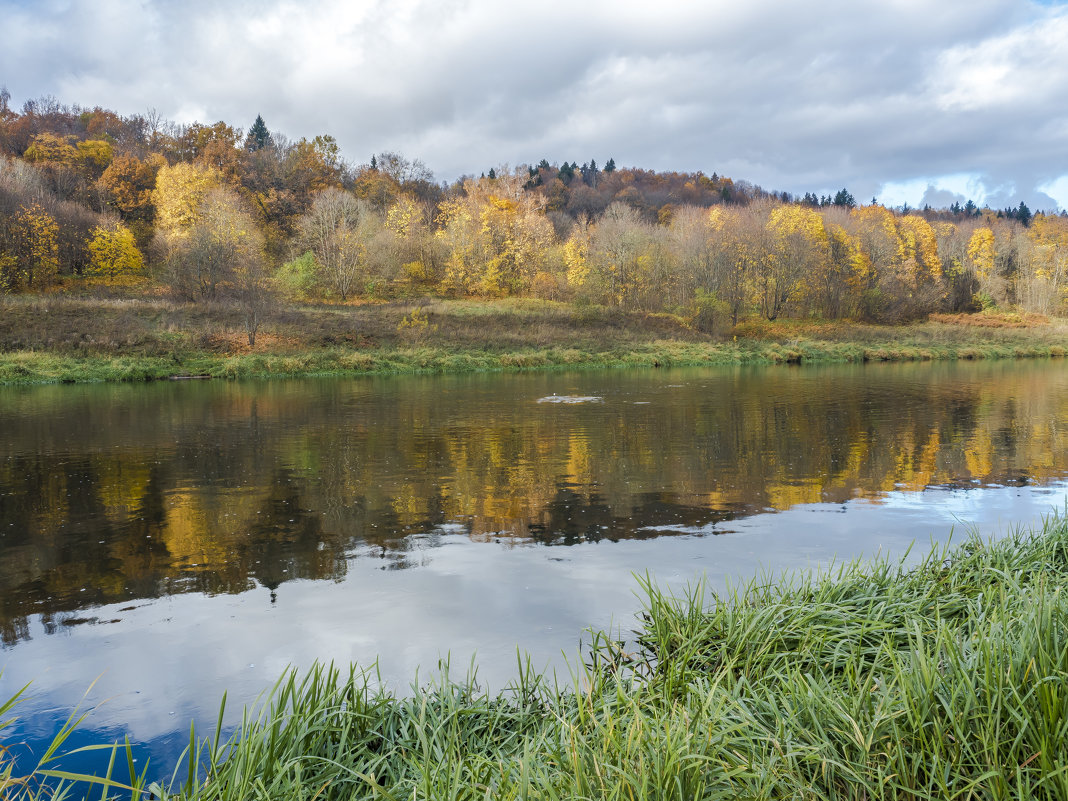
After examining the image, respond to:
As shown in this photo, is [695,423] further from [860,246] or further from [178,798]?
[860,246]

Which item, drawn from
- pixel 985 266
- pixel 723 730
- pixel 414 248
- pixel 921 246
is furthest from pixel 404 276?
pixel 723 730

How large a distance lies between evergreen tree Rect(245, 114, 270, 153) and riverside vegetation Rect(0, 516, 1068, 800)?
118 m

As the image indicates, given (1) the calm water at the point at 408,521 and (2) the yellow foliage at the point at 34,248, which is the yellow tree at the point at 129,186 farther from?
(1) the calm water at the point at 408,521

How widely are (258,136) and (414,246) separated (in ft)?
192

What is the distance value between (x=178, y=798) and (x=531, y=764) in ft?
5.59

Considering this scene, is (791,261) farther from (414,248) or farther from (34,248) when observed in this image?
(34,248)

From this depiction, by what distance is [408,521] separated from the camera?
10.2 m

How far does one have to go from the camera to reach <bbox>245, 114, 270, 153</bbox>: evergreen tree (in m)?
110

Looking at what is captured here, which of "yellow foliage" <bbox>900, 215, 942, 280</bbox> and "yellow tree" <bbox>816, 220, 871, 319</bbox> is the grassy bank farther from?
"yellow foliage" <bbox>900, 215, 942, 280</bbox>

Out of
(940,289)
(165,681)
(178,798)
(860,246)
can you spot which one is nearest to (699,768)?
(178,798)

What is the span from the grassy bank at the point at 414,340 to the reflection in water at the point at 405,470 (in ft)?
33.2

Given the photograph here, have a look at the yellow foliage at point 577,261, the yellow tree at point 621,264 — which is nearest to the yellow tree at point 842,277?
the yellow tree at point 621,264

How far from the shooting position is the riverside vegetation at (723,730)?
126 inches

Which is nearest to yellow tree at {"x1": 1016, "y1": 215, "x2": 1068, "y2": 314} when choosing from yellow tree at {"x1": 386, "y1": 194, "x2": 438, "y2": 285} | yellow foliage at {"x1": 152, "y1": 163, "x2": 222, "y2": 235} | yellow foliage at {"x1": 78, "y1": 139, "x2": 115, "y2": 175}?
yellow tree at {"x1": 386, "y1": 194, "x2": 438, "y2": 285}
